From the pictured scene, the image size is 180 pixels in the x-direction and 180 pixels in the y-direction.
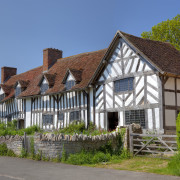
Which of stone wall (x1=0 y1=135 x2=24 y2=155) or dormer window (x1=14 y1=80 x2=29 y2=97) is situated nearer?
stone wall (x1=0 y1=135 x2=24 y2=155)

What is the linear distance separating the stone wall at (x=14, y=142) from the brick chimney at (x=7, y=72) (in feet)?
70.8

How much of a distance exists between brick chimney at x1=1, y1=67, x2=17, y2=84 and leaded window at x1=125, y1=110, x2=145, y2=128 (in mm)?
22199

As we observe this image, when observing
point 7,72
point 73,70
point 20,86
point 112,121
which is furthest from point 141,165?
point 7,72

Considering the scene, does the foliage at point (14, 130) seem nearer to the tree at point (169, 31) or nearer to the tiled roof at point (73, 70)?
the tiled roof at point (73, 70)

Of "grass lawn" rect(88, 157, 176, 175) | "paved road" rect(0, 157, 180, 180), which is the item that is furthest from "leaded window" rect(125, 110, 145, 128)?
"paved road" rect(0, 157, 180, 180)

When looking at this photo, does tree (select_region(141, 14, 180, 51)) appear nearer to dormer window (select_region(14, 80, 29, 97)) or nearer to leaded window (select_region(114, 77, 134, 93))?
leaded window (select_region(114, 77, 134, 93))

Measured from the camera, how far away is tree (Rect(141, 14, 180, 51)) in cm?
2758

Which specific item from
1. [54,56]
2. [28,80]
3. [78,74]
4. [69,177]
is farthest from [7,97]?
[69,177]

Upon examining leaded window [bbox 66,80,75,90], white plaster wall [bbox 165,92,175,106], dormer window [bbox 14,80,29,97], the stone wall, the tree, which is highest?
the tree

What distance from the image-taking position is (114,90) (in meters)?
17.9

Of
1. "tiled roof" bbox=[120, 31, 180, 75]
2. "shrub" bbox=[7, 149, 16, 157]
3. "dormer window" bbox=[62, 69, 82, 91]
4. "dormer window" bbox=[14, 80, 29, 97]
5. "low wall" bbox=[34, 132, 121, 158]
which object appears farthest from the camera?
"dormer window" bbox=[14, 80, 29, 97]

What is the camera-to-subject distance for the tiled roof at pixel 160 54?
51.9 ft

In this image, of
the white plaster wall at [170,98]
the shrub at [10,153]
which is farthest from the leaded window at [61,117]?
the white plaster wall at [170,98]

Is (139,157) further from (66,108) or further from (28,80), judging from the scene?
(28,80)
